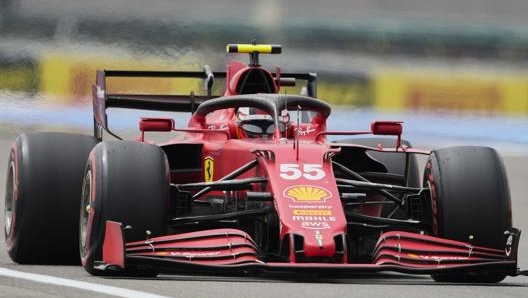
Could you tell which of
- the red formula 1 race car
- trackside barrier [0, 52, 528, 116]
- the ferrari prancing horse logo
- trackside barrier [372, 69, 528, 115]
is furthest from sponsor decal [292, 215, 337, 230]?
trackside barrier [372, 69, 528, 115]

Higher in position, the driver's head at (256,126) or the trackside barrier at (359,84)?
the driver's head at (256,126)

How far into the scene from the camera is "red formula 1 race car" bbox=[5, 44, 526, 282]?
34.0 ft

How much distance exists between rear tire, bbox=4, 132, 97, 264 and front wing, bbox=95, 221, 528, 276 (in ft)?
5.08

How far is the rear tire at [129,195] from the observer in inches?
416

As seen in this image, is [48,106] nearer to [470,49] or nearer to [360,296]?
[470,49]

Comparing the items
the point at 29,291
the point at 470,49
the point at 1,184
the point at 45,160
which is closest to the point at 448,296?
the point at 29,291

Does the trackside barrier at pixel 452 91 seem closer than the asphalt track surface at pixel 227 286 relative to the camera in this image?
No

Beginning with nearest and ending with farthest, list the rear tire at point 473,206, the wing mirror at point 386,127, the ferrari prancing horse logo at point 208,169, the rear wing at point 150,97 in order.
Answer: the rear tire at point 473,206, the wing mirror at point 386,127, the ferrari prancing horse logo at point 208,169, the rear wing at point 150,97

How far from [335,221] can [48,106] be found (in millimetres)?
11296

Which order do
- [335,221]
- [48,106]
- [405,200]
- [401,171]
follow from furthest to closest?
[48,106]
[401,171]
[405,200]
[335,221]

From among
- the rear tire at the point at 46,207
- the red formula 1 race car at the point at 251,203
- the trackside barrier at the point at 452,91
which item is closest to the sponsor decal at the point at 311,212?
the red formula 1 race car at the point at 251,203

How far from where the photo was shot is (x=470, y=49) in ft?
76.3

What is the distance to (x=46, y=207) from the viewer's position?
12.0 m

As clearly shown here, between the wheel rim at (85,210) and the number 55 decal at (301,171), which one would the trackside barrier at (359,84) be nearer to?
the wheel rim at (85,210)
